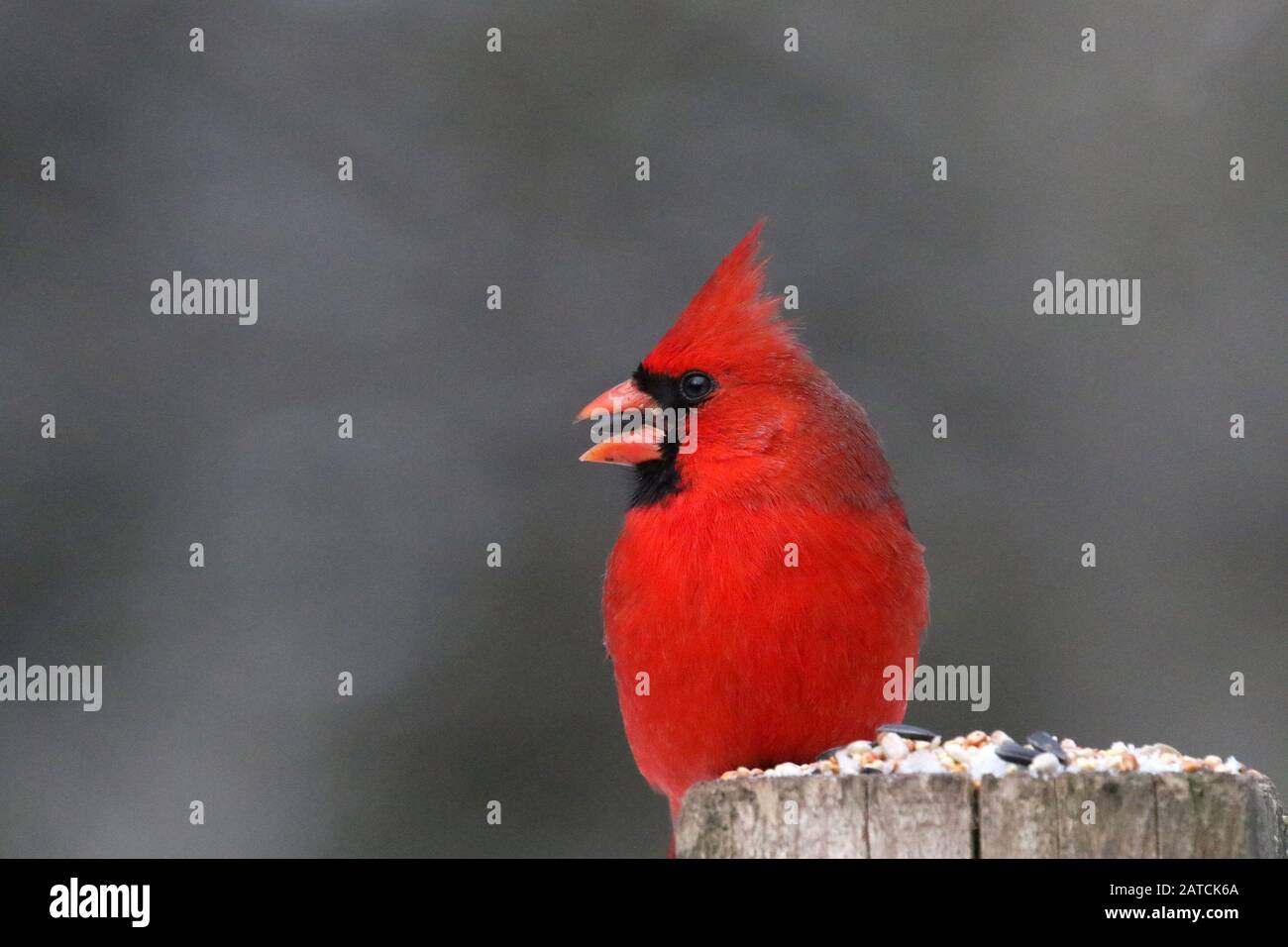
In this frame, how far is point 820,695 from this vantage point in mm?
3119

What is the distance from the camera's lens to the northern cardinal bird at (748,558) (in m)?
3.13

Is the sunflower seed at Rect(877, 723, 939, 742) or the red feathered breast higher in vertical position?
the red feathered breast

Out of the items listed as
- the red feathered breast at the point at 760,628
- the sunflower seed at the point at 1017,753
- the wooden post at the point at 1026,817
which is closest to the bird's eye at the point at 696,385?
the red feathered breast at the point at 760,628

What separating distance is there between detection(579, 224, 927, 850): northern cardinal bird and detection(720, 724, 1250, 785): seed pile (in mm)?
603

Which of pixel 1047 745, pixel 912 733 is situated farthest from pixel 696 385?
pixel 1047 745

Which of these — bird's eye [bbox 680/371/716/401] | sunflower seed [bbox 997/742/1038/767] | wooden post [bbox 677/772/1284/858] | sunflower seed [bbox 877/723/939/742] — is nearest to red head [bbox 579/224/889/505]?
bird's eye [bbox 680/371/716/401]

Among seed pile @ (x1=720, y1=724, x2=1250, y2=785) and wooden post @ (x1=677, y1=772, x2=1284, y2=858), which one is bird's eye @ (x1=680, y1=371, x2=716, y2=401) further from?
wooden post @ (x1=677, y1=772, x2=1284, y2=858)

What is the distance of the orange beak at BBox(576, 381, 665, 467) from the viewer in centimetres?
339

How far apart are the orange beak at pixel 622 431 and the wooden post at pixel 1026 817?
1378mm

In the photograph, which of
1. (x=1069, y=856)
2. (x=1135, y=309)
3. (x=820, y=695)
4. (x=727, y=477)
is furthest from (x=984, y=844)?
(x=1135, y=309)

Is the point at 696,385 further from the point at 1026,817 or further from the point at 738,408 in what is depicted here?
the point at 1026,817

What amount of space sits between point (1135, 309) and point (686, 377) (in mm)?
2680
